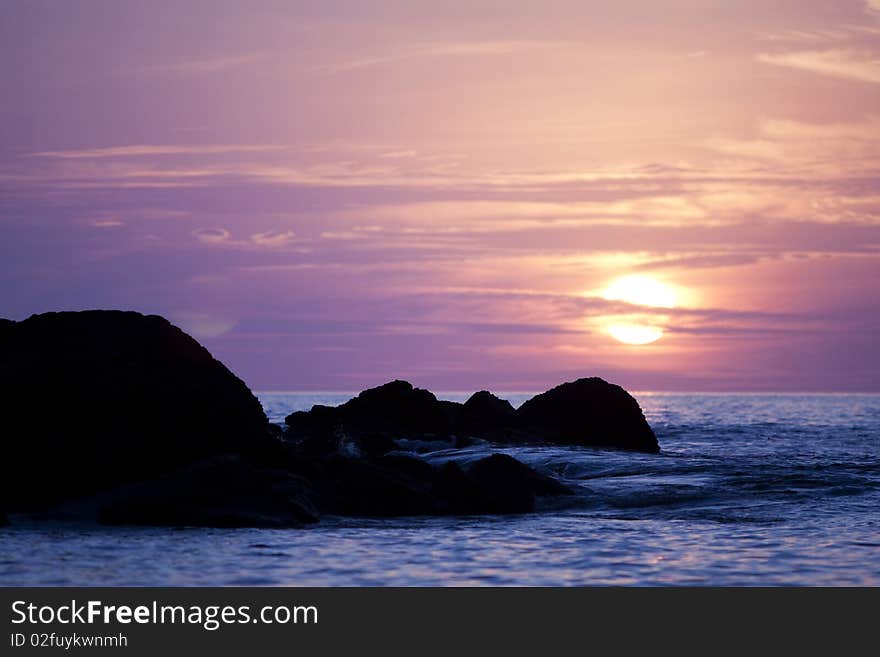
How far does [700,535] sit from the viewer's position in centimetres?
1962

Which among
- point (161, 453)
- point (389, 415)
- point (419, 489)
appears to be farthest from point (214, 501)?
point (389, 415)

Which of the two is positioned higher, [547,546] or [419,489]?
[419,489]

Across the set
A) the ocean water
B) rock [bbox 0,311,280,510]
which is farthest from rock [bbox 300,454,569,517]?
rock [bbox 0,311,280,510]

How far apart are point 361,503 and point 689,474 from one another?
10558 mm

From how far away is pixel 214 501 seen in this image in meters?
19.9

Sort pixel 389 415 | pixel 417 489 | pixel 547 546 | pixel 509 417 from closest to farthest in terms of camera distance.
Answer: pixel 547 546 < pixel 417 489 < pixel 509 417 < pixel 389 415

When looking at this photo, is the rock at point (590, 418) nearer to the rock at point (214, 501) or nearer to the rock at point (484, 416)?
the rock at point (484, 416)

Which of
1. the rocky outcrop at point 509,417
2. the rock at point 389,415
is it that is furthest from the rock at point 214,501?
the rock at point 389,415

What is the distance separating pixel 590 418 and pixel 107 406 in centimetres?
2683

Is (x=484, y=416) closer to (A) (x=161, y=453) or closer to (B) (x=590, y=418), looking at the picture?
(B) (x=590, y=418)

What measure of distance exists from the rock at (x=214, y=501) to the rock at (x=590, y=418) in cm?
2398

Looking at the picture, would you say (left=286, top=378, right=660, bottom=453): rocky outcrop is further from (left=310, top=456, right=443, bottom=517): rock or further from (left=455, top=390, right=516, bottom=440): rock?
(left=310, top=456, right=443, bottom=517): rock
